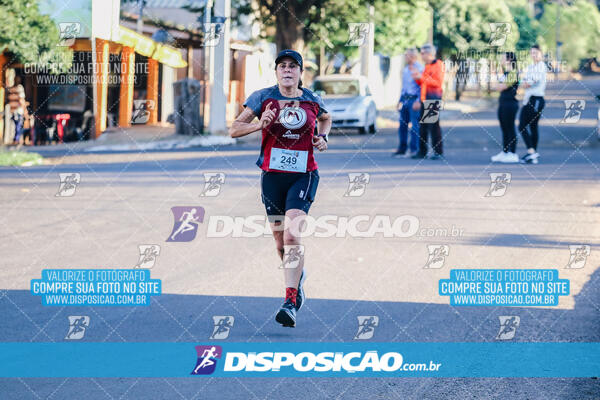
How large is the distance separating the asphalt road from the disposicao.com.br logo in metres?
0.14

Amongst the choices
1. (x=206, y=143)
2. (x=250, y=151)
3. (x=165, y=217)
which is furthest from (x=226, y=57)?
(x=165, y=217)

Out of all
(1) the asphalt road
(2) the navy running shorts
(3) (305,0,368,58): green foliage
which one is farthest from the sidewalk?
(2) the navy running shorts

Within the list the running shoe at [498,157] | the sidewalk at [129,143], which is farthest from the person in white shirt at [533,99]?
the sidewalk at [129,143]

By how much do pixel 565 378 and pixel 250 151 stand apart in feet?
50.0

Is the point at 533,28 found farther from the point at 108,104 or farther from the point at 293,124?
the point at 293,124

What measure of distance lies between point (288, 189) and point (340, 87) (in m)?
21.5

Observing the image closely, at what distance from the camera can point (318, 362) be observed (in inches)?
197

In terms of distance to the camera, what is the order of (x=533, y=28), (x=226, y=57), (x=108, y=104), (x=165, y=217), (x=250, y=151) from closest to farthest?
(x=165, y=217) → (x=250, y=151) → (x=226, y=57) → (x=108, y=104) → (x=533, y=28)

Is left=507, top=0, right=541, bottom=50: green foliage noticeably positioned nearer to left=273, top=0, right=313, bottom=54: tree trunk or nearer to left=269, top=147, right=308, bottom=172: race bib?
left=273, top=0, right=313, bottom=54: tree trunk

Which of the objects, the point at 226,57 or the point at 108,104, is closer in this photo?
the point at 226,57

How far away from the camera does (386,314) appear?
6.64m

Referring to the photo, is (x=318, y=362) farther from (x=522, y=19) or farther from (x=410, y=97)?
(x=522, y=19)

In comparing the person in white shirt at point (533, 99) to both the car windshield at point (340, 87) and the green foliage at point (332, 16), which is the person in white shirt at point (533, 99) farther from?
the green foliage at point (332, 16)

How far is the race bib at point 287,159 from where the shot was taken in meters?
4.84
